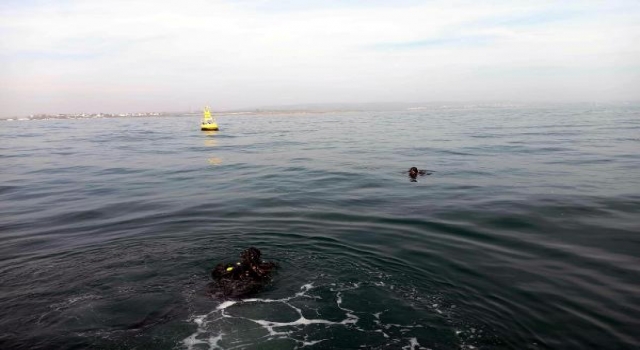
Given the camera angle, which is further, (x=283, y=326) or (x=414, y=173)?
(x=414, y=173)

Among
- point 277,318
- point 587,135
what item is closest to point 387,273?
point 277,318

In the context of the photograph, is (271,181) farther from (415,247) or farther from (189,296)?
(189,296)

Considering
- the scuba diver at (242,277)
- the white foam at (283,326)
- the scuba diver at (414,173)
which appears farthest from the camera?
the scuba diver at (414,173)

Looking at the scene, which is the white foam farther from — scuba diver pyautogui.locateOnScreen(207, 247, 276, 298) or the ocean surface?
scuba diver pyautogui.locateOnScreen(207, 247, 276, 298)

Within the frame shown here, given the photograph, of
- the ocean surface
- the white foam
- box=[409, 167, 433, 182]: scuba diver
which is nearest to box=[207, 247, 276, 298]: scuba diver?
the ocean surface

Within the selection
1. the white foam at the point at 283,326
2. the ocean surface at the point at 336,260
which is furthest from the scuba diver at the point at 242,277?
the white foam at the point at 283,326

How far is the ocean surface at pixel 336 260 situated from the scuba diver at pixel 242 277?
13.5 inches

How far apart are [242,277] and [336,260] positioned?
287 cm

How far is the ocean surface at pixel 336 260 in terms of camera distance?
857 centimetres

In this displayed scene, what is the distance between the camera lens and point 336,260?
40.3 ft

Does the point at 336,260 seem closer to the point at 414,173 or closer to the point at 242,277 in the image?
the point at 242,277

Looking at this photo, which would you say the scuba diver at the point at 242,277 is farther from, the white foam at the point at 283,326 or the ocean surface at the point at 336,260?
the white foam at the point at 283,326

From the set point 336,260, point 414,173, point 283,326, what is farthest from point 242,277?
point 414,173

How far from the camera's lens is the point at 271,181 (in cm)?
2530
